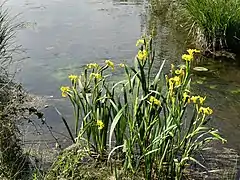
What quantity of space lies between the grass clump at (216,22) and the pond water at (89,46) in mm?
303

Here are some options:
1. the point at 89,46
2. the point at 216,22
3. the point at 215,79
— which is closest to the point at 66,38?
the point at 89,46

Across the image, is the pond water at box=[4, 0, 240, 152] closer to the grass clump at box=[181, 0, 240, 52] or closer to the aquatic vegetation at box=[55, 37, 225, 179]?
the grass clump at box=[181, 0, 240, 52]

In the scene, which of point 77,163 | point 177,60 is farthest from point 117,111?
point 177,60

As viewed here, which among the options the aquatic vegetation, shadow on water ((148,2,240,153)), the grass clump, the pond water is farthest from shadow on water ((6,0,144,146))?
the aquatic vegetation

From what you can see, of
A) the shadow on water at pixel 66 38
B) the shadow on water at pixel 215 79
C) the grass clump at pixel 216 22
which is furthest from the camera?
the grass clump at pixel 216 22

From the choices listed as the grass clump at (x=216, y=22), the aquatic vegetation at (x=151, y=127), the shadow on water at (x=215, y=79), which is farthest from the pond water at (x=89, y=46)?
the aquatic vegetation at (x=151, y=127)

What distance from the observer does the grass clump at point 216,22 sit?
5.72 m

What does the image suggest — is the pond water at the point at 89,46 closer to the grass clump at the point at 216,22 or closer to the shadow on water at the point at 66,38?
the shadow on water at the point at 66,38

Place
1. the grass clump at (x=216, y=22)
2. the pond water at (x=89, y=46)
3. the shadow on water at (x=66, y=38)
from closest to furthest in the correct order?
1. the pond water at (x=89, y=46)
2. the shadow on water at (x=66, y=38)
3. the grass clump at (x=216, y=22)

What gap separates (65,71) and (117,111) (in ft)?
8.63

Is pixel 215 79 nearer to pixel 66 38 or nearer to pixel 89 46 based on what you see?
pixel 89 46

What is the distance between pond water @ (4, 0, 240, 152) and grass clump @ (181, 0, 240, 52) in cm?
30

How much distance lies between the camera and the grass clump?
572cm

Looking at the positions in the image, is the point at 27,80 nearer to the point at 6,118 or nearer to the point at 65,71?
the point at 65,71
